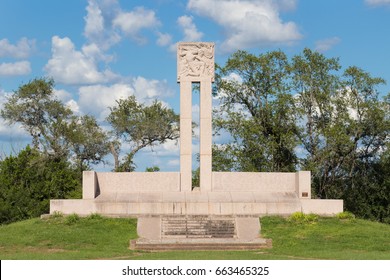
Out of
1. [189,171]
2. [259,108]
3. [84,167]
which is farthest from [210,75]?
[84,167]

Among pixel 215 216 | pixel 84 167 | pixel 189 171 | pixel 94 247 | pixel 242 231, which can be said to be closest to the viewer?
pixel 94 247

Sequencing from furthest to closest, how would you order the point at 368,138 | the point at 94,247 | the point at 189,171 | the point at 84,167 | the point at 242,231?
the point at 84,167 → the point at 368,138 → the point at 189,171 → the point at 242,231 → the point at 94,247

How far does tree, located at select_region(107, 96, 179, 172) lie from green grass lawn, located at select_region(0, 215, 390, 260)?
19.3 metres

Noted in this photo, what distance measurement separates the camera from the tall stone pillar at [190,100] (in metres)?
30.4

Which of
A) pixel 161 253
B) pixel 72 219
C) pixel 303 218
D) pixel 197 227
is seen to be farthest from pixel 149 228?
pixel 303 218

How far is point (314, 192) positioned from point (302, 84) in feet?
18.2

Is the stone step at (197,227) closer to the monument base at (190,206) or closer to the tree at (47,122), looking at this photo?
the monument base at (190,206)

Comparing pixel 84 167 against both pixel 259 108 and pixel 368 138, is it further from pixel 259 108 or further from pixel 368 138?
pixel 368 138

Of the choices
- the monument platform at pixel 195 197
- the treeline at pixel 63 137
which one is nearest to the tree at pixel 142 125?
the treeline at pixel 63 137

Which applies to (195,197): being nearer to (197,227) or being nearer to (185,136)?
(185,136)

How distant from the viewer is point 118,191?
30484 millimetres

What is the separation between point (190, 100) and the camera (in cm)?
3045

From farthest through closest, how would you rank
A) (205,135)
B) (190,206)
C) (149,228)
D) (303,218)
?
(205,135) < (190,206) < (303,218) < (149,228)

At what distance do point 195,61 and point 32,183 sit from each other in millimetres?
13937
